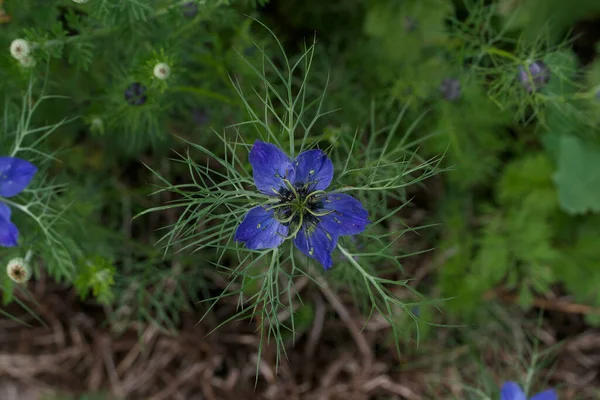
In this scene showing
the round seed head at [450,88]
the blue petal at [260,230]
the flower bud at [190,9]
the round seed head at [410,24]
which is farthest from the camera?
the round seed head at [410,24]

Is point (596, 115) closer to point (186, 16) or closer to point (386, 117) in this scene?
point (386, 117)

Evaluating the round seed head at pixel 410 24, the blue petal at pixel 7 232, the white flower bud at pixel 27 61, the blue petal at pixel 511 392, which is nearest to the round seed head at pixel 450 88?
the round seed head at pixel 410 24

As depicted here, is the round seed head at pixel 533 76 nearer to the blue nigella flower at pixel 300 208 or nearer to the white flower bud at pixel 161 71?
the blue nigella flower at pixel 300 208

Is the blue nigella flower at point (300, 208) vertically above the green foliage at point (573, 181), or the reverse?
the blue nigella flower at point (300, 208)

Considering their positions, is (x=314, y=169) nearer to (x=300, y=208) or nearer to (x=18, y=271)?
(x=300, y=208)

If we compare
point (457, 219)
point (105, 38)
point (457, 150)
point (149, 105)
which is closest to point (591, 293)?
point (457, 219)
